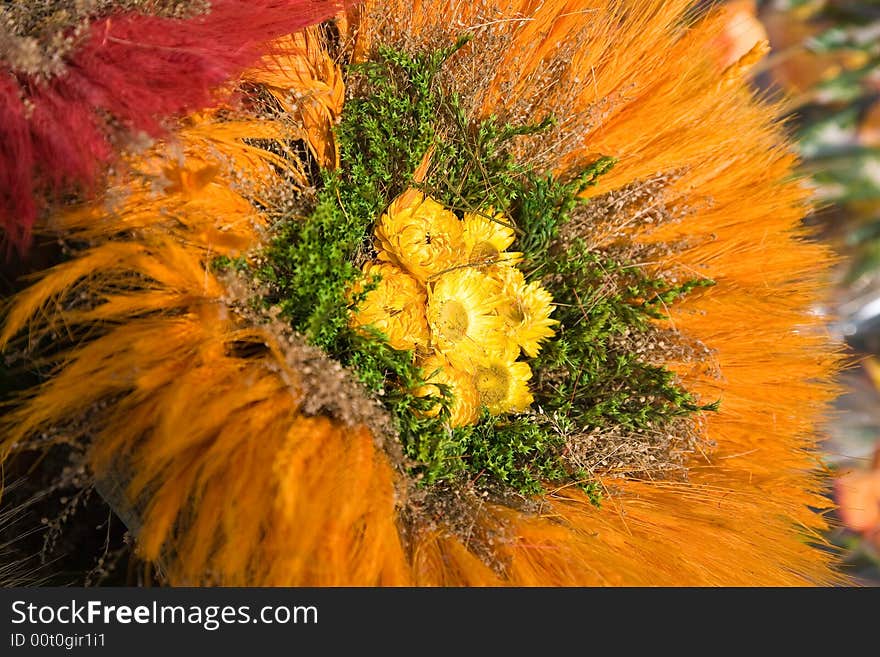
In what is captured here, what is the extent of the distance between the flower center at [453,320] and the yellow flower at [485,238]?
0.14 ft

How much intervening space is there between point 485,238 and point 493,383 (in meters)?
0.13

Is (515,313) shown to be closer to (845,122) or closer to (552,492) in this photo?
(552,492)

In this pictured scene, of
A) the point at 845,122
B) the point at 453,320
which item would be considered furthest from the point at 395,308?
the point at 845,122

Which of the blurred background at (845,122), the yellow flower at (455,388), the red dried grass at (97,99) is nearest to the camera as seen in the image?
the red dried grass at (97,99)

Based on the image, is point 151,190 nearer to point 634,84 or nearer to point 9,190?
point 9,190

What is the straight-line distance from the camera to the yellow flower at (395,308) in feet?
1.76

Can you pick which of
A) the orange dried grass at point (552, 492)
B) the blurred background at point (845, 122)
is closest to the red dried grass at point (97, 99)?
the orange dried grass at point (552, 492)

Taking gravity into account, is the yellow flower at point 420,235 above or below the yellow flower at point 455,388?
above

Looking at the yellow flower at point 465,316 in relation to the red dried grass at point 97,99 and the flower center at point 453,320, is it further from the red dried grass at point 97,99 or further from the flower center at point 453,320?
the red dried grass at point 97,99

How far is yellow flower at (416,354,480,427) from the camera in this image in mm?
544

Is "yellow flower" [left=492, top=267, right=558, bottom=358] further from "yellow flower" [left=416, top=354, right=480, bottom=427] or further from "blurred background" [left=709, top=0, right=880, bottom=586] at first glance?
"blurred background" [left=709, top=0, right=880, bottom=586]

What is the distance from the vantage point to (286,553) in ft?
1.45

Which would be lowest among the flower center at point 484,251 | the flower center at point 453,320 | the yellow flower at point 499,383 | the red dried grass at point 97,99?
the yellow flower at point 499,383
